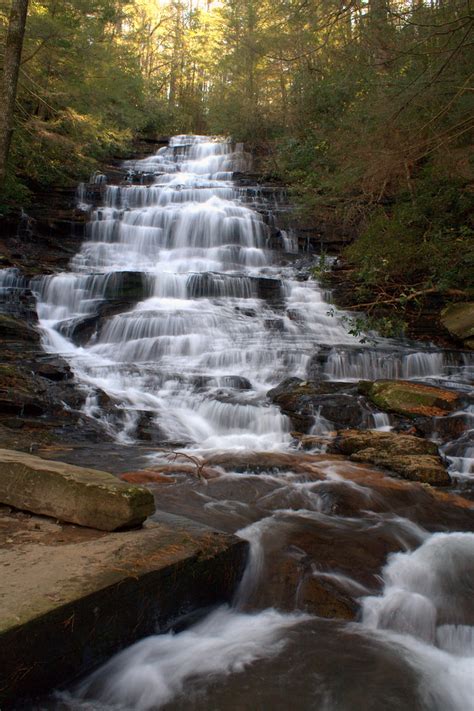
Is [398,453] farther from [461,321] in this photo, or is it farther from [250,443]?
[461,321]

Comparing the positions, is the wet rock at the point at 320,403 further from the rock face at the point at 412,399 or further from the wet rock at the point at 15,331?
the wet rock at the point at 15,331

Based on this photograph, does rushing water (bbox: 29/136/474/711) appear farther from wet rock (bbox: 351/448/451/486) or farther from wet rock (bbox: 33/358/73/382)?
wet rock (bbox: 351/448/451/486)

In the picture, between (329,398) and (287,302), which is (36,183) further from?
(329,398)

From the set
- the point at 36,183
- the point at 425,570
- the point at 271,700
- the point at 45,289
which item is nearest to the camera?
the point at 271,700

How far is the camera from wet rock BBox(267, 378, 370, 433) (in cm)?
819

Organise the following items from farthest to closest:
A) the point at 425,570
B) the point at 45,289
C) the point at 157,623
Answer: the point at 45,289
the point at 425,570
the point at 157,623

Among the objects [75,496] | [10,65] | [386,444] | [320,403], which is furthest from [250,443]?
[10,65]

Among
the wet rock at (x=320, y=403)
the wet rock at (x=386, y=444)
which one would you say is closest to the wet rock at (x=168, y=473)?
the wet rock at (x=386, y=444)

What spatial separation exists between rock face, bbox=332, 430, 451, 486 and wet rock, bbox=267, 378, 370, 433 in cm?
64

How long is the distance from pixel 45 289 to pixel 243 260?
6141 millimetres

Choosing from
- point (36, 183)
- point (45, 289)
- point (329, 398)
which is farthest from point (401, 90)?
point (36, 183)

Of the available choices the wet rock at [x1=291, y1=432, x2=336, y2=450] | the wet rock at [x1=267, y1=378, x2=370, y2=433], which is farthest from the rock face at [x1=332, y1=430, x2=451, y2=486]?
the wet rock at [x1=267, y1=378, x2=370, y2=433]


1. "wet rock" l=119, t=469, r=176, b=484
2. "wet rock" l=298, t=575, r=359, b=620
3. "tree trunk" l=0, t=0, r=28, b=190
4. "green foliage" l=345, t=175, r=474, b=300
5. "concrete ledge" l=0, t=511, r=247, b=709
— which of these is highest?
"tree trunk" l=0, t=0, r=28, b=190

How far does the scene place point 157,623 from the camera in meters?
3.28
